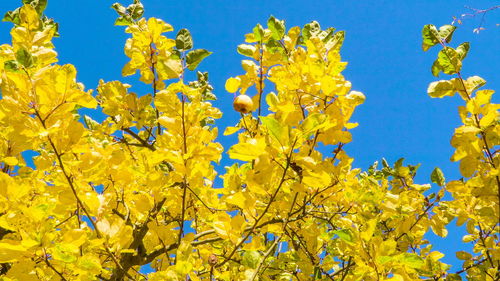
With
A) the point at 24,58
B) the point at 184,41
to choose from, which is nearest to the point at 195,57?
the point at 184,41

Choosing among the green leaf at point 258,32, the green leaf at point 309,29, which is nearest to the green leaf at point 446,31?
the green leaf at point 309,29

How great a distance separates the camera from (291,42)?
2.00 m

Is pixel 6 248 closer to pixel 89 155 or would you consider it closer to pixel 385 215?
pixel 89 155

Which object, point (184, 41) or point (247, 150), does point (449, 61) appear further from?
point (184, 41)

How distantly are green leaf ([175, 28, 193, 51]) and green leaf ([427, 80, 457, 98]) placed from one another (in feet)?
3.66

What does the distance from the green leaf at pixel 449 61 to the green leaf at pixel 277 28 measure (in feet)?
2.30

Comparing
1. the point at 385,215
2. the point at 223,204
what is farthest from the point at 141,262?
the point at 385,215

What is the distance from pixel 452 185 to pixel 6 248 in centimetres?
187

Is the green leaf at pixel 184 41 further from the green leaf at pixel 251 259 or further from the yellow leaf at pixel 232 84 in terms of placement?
the green leaf at pixel 251 259

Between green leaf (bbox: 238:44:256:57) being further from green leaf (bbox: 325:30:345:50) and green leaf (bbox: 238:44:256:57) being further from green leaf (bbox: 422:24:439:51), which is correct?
green leaf (bbox: 422:24:439:51)

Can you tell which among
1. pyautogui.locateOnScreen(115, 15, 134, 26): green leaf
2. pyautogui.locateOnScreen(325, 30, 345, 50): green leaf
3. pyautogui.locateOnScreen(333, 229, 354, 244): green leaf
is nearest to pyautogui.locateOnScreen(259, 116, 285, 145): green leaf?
pyautogui.locateOnScreen(333, 229, 354, 244): green leaf

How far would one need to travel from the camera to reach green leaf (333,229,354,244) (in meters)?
1.37

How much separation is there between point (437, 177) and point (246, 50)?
1392 mm

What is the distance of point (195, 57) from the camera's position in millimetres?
1820
